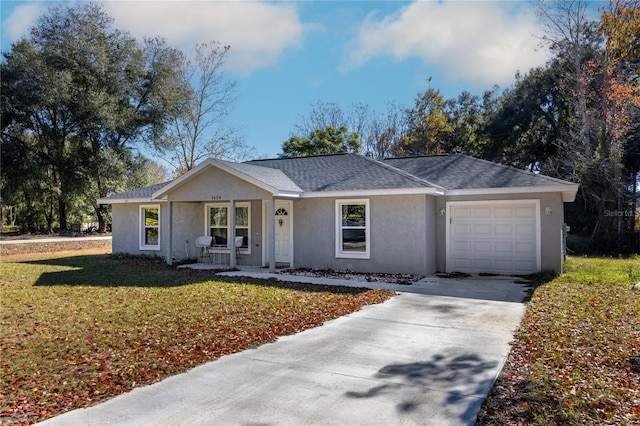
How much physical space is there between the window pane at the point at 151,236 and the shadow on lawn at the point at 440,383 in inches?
569

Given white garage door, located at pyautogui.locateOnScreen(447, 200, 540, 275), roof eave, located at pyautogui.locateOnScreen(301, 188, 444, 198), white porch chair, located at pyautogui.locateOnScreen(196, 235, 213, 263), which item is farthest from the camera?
white porch chair, located at pyautogui.locateOnScreen(196, 235, 213, 263)

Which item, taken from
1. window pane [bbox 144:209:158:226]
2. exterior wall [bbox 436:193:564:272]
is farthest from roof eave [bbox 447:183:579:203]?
window pane [bbox 144:209:158:226]

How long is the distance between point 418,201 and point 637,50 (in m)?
6.27

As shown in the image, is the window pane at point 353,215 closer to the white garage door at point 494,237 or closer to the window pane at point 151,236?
the white garage door at point 494,237

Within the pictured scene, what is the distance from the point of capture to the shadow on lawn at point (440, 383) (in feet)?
13.5

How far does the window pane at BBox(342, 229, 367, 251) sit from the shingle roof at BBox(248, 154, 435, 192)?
4.50 ft

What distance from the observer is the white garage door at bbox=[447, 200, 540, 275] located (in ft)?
41.4

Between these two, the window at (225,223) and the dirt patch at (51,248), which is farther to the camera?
the dirt patch at (51,248)

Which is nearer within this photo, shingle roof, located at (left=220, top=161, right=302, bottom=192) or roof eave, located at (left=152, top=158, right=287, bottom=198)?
roof eave, located at (left=152, top=158, right=287, bottom=198)

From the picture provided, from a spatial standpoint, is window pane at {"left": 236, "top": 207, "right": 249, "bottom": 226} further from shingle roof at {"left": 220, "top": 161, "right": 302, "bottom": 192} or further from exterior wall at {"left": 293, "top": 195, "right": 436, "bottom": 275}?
exterior wall at {"left": 293, "top": 195, "right": 436, "bottom": 275}

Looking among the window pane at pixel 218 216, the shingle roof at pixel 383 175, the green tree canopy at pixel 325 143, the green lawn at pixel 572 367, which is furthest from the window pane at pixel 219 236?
the green tree canopy at pixel 325 143

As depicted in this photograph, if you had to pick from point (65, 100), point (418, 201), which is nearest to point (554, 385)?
point (418, 201)

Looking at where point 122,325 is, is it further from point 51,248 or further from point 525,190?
point 51,248

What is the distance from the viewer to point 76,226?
34812 millimetres
